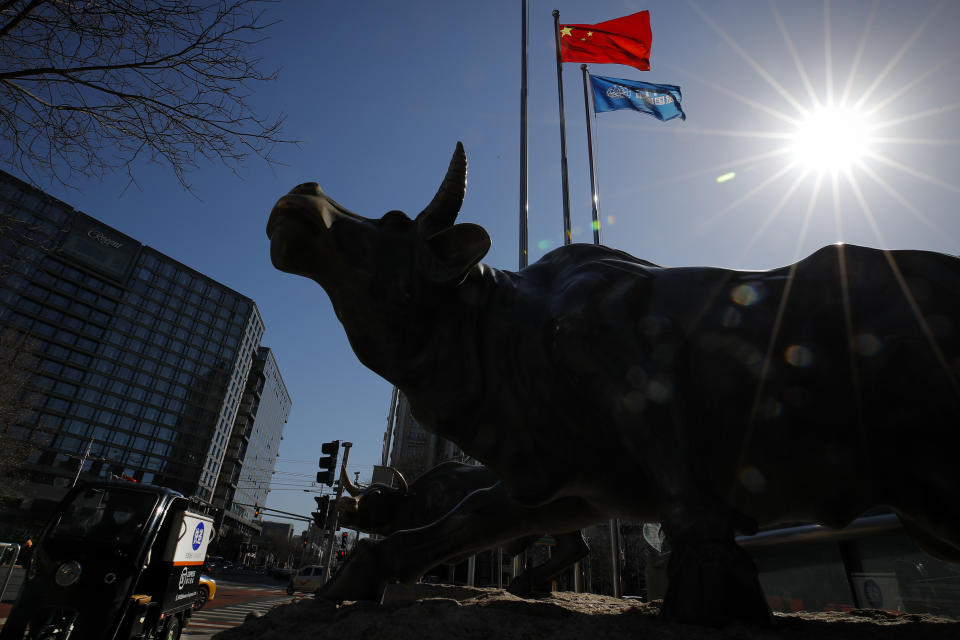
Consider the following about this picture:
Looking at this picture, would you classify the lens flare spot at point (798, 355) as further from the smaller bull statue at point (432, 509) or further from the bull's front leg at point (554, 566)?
the bull's front leg at point (554, 566)

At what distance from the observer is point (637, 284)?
1.58 m

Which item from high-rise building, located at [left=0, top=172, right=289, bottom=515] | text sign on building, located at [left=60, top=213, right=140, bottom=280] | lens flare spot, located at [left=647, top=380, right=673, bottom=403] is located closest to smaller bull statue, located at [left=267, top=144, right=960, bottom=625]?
lens flare spot, located at [left=647, top=380, right=673, bottom=403]

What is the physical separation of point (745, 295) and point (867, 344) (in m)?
0.33

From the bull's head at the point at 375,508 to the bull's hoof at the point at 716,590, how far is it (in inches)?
92.8

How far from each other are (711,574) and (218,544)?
90.4 metres

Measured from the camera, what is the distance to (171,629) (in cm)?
707

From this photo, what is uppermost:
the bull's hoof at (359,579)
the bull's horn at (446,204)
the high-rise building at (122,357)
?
the high-rise building at (122,357)

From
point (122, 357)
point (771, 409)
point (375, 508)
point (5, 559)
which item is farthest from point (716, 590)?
point (122, 357)

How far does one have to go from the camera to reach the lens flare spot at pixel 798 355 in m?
1.41

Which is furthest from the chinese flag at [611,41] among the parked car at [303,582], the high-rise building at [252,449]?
the high-rise building at [252,449]

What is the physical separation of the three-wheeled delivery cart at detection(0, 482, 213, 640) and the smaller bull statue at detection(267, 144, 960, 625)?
5965mm

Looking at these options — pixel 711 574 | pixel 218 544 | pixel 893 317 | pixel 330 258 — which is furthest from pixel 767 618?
pixel 218 544

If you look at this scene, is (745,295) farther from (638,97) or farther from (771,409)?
(638,97)

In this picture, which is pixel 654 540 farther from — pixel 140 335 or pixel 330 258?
pixel 140 335
